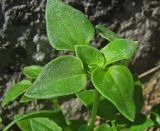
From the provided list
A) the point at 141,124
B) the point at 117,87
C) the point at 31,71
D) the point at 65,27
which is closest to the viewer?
the point at 117,87

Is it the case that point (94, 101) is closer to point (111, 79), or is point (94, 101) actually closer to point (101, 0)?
point (111, 79)

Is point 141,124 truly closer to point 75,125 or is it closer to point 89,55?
point 75,125

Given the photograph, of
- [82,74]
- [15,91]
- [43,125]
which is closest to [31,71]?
[15,91]

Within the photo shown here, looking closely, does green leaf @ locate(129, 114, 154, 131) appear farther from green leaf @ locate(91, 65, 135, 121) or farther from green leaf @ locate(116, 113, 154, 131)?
green leaf @ locate(91, 65, 135, 121)

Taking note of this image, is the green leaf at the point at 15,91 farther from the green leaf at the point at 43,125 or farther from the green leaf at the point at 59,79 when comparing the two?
the green leaf at the point at 59,79

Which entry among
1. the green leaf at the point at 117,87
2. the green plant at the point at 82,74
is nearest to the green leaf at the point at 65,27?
the green plant at the point at 82,74

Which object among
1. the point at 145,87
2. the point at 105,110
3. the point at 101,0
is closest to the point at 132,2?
the point at 101,0
